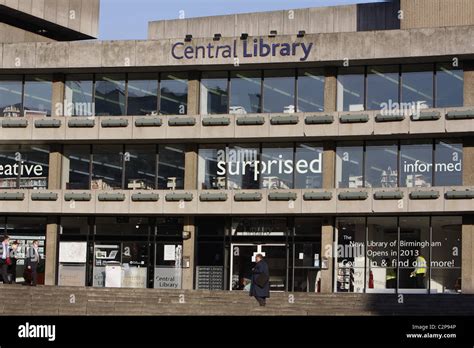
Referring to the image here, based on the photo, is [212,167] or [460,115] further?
[212,167]

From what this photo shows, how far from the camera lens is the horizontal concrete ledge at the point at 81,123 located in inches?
1774

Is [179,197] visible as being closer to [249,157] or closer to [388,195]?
[249,157]

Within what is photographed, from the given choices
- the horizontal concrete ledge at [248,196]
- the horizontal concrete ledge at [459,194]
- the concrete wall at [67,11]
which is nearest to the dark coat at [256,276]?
the horizontal concrete ledge at [248,196]

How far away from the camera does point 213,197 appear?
1725 inches

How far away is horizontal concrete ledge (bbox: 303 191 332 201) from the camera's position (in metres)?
42.8

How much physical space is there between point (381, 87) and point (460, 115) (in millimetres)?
3527

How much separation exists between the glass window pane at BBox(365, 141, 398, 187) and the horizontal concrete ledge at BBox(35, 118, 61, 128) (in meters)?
12.8

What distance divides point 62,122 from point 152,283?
760 centimetres

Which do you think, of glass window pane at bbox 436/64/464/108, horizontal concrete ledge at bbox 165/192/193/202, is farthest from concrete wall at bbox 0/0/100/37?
glass window pane at bbox 436/64/464/108

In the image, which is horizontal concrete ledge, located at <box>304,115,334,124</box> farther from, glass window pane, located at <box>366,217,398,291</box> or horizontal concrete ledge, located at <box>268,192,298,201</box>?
glass window pane, located at <box>366,217,398,291</box>

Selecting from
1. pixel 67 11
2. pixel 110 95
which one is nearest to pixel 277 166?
pixel 110 95

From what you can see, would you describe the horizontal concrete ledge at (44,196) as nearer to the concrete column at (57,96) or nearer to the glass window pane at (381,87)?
the concrete column at (57,96)
